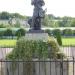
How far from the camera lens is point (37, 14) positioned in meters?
10.3

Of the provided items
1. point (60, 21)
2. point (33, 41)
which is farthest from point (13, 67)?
point (60, 21)

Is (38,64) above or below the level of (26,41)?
below

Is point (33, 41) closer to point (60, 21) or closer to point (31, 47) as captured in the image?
point (31, 47)

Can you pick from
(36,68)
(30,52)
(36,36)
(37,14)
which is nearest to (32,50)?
(30,52)

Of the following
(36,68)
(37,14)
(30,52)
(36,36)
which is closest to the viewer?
(36,68)

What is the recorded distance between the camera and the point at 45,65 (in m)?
8.63

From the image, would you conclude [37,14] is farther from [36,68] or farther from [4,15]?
[4,15]

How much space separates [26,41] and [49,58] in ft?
2.61

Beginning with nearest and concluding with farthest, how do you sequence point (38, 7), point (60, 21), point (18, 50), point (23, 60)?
point (23, 60)
point (18, 50)
point (38, 7)
point (60, 21)

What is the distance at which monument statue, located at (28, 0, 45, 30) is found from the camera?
1030 centimetres

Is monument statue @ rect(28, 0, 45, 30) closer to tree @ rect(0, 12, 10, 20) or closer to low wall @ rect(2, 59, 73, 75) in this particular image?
low wall @ rect(2, 59, 73, 75)

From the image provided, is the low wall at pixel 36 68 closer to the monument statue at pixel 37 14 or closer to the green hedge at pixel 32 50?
the green hedge at pixel 32 50

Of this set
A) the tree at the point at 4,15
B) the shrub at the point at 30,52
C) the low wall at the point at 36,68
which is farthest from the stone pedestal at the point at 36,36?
the tree at the point at 4,15

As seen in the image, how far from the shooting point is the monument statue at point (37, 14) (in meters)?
10.3
